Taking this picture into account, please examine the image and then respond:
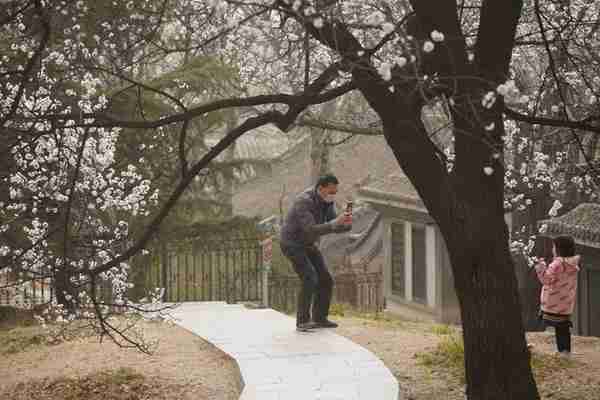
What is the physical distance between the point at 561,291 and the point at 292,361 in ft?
10.5

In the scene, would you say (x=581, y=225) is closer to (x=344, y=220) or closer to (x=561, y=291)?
(x=561, y=291)

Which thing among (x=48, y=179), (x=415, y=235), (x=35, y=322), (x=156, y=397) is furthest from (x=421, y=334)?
(x=415, y=235)

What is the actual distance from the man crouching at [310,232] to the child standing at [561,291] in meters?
2.37

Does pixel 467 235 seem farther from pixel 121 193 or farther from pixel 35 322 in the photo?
pixel 35 322

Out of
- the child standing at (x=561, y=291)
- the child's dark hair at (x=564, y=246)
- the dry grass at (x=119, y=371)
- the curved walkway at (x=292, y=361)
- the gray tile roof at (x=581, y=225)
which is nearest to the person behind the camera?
the curved walkway at (x=292, y=361)

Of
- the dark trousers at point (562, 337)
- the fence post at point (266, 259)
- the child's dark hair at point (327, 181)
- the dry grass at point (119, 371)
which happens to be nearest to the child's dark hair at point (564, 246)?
the dark trousers at point (562, 337)

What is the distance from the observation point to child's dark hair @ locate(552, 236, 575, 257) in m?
10.2

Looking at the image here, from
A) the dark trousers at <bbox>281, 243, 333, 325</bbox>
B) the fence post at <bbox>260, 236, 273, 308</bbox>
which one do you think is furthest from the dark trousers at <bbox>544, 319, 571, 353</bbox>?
the fence post at <bbox>260, 236, 273, 308</bbox>

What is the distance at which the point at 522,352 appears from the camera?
7480mm

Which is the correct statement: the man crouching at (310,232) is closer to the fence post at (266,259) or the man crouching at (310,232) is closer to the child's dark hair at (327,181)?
the child's dark hair at (327,181)

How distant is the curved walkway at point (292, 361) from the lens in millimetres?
8000

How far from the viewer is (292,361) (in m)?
9.34

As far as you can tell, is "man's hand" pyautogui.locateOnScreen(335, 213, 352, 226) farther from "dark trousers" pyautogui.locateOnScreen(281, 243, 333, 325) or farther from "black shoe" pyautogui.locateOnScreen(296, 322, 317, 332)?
"black shoe" pyautogui.locateOnScreen(296, 322, 317, 332)

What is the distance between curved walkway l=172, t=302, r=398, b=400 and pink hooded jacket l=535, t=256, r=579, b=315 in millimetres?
2195
